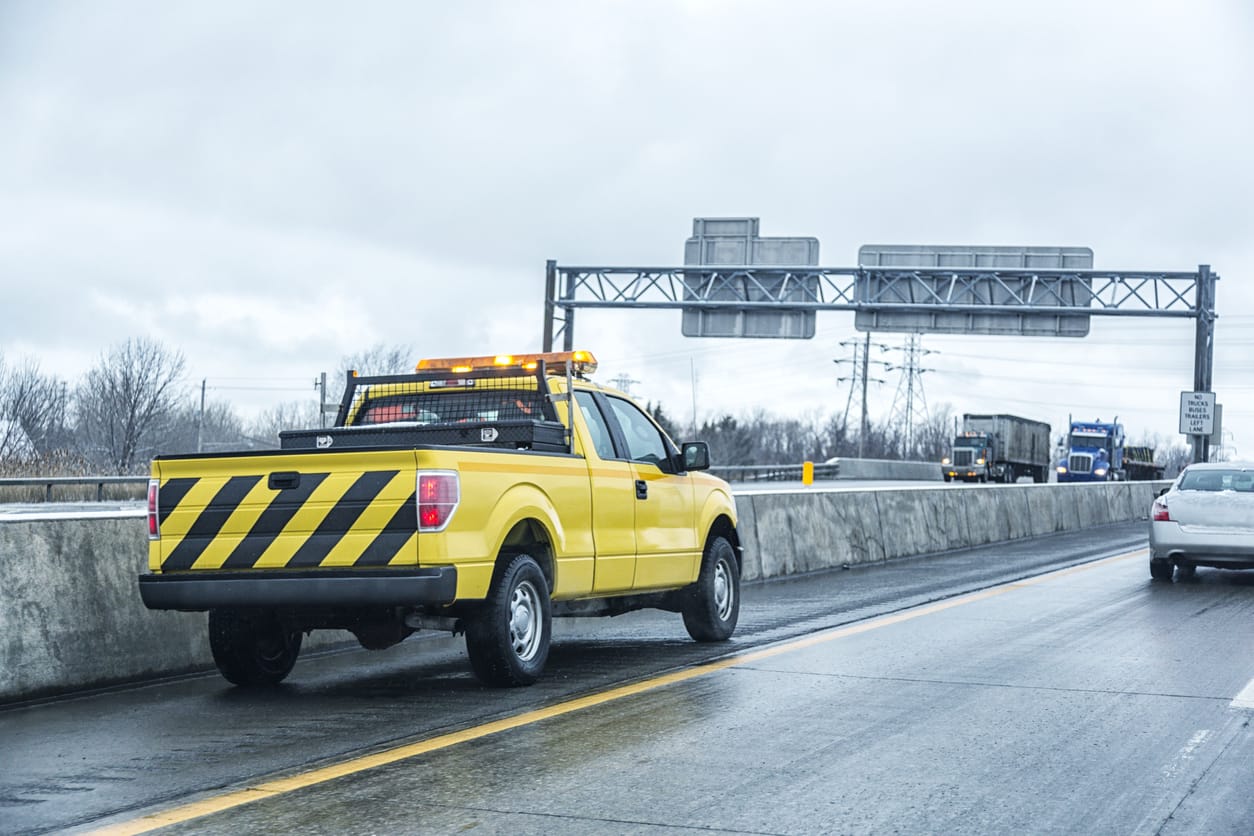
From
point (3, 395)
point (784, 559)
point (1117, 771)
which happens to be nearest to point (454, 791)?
point (1117, 771)

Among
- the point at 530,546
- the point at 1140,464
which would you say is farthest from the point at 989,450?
the point at 530,546

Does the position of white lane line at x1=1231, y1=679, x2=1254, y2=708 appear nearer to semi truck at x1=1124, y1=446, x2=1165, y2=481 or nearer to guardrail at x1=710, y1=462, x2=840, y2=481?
guardrail at x1=710, y1=462, x2=840, y2=481

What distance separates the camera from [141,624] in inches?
361

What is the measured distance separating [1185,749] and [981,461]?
60496 millimetres

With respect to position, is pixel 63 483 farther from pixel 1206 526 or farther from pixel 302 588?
pixel 302 588

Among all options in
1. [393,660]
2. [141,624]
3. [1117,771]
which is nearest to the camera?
[1117,771]

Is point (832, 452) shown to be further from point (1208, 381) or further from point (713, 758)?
point (713, 758)

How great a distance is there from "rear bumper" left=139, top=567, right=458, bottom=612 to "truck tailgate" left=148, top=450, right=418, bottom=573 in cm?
9

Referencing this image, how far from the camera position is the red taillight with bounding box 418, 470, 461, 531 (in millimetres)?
7910

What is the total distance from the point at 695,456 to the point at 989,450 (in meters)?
58.3

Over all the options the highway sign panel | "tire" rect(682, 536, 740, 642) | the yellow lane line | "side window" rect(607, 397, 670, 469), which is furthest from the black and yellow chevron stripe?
the highway sign panel

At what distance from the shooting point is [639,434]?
10.8 m

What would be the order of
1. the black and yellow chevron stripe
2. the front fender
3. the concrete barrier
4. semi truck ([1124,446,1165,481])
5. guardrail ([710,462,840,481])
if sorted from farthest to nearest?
1. semi truck ([1124,446,1165,481])
2. guardrail ([710,462,840,481])
3. the front fender
4. the concrete barrier
5. the black and yellow chevron stripe

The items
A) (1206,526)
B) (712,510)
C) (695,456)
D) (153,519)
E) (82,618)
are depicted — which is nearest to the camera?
(153,519)
